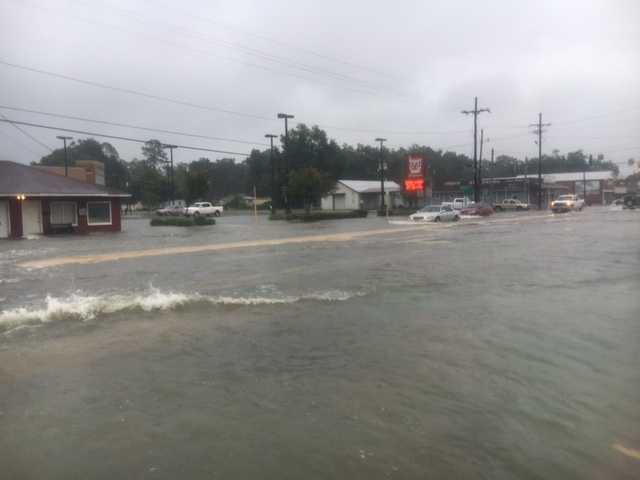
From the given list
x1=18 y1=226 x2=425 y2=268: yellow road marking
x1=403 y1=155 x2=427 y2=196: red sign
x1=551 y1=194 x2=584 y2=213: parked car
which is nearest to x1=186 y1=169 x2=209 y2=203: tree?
x1=403 y1=155 x2=427 y2=196: red sign

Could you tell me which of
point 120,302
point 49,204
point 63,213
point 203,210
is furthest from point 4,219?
point 203,210

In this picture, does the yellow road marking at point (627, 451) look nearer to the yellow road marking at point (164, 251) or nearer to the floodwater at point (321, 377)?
the floodwater at point (321, 377)

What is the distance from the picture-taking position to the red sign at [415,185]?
60.1m

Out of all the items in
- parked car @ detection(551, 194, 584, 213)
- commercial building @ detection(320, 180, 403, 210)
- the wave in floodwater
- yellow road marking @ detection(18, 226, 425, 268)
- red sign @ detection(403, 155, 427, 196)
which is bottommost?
the wave in floodwater

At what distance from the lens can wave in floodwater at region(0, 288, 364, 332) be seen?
1062cm

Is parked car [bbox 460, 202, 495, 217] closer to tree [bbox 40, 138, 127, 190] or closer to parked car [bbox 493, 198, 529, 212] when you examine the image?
parked car [bbox 493, 198, 529, 212]

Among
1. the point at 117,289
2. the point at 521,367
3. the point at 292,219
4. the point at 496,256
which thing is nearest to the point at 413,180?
the point at 292,219

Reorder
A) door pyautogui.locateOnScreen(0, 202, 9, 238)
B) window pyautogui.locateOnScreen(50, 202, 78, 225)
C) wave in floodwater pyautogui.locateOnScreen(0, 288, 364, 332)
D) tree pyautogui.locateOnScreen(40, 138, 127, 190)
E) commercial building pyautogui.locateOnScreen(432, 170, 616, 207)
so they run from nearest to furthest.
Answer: wave in floodwater pyautogui.locateOnScreen(0, 288, 364, 332)
door pyautogui.locateOnScreen(0, 202, 9, 238)
window pyautogui.locateOnScreen(50, 202, 78, 225)
commercial building pyautogui.locateOnScreen(432, 170, 616, 207)
tree pyautogui.locateOnScreen(40, 138, 127, 190)

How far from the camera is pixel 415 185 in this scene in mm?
60375

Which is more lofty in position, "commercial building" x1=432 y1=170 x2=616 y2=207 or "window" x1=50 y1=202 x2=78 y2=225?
"commercial building" x1=432 y1=170 x2=616 y2=207

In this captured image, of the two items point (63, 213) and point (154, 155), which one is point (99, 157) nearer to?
point (154, 155)

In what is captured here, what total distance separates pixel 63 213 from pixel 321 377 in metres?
32.9

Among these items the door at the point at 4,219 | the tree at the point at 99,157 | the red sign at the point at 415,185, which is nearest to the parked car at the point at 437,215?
the red sign at the point at 415,185

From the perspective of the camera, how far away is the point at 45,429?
5.73 meters
